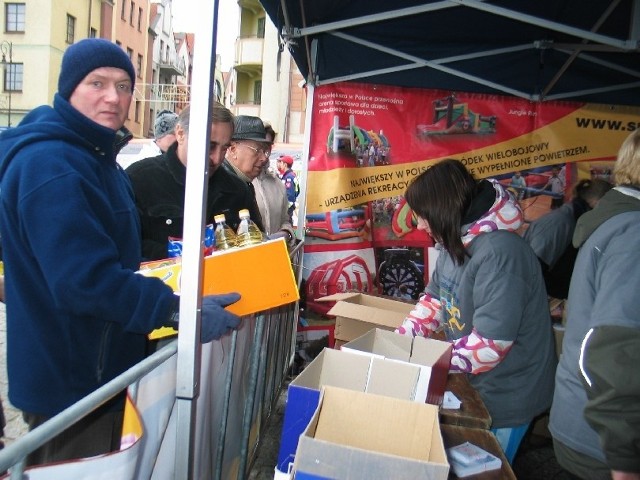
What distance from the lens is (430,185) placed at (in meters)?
2.01

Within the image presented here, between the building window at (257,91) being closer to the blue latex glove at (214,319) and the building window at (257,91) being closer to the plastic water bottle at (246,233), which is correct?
the plastic water bottle at (246,233)

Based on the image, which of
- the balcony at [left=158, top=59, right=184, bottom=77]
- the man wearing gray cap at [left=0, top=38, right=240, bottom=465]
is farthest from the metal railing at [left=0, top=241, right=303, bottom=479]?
the balcony at [left=158, top=59, right=184, bottom=77]

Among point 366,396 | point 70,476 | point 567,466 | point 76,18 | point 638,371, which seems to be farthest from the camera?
point 76,18

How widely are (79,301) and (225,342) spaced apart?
78 centimetres

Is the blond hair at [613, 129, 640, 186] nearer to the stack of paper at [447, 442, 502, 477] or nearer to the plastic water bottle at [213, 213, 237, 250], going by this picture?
the stack of paper at [447, 442, 502, 477]

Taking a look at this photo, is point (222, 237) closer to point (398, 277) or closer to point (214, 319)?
point (214, 319)

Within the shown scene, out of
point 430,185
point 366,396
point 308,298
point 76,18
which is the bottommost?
point 308,298

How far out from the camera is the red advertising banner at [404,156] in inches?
176

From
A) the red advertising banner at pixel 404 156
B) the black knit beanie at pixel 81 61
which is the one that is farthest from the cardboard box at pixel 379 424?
the red advertising banner at pixel 404 156

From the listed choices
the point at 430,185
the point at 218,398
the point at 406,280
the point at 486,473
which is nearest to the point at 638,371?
the point at 486,473

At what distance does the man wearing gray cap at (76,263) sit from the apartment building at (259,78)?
50.0 ft

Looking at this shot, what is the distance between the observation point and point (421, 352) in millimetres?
1782

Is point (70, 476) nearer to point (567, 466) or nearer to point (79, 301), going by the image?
point (79, 301)

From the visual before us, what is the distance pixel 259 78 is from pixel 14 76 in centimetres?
1487
